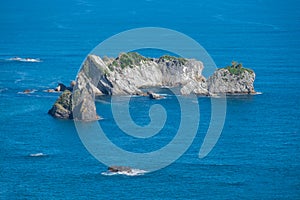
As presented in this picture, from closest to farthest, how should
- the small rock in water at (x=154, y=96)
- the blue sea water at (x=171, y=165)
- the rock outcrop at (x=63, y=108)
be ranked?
the blue sea water at (x=171, y=165)
the rock outcrop at (x=63, y=108)
the small rock in water at (x=154, y=96)

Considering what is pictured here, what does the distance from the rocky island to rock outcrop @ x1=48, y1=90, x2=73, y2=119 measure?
3766 millimetres

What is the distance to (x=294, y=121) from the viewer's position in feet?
468

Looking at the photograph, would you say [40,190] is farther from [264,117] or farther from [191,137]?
[264,117]

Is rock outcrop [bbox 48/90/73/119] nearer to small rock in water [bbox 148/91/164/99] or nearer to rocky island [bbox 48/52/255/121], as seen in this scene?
rocky island [bbox 48/52/255/121]

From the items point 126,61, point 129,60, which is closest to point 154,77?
point 129,60

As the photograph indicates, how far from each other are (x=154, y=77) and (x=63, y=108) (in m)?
28.9

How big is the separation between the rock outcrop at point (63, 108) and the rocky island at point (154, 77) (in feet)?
12.4

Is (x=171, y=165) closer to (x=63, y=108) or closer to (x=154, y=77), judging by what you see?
(x=63, y=108)

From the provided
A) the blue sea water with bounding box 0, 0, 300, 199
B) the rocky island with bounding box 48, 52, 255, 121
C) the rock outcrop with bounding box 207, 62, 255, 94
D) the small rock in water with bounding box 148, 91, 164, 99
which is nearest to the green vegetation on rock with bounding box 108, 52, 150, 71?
the rocky island with bounding box 48, 52, 255, 121

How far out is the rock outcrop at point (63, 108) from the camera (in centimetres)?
14288

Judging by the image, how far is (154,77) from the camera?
16825 cm

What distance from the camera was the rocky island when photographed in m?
160

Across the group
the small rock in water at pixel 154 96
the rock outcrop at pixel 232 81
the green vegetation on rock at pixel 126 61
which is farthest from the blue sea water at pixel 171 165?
the green vegetation on rock at pixel 126 61

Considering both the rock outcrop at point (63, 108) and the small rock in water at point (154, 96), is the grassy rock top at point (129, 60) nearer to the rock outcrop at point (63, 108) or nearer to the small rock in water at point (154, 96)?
the small rock in water at point (154, 96)
